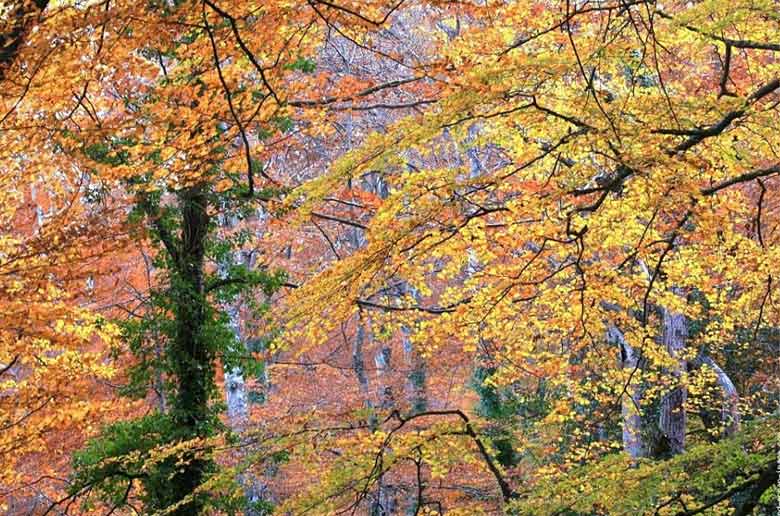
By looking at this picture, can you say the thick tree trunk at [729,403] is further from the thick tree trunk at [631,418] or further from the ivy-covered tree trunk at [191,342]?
the ivy-covered tree trunk at [191,342]

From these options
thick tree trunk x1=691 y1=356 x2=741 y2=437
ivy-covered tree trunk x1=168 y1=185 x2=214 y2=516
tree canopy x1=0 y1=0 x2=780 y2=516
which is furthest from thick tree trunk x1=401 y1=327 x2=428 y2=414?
ivy-covered tree trunk x1=168 y1=185 x2=214 y2=516

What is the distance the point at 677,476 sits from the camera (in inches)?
138

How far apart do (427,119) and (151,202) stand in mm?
3917

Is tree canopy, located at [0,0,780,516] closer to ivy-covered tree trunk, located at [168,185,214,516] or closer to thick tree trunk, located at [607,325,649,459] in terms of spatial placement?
ivy-covered tree trunk, located at [168,185,214,516]

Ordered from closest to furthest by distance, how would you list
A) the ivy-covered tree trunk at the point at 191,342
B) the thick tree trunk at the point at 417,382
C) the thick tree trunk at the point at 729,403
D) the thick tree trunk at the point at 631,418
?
the ivy-covered tree trunk at the point at 191,342 → the thick tree trunk at the point at 729,403 → the thick tree trunk at the point at 631,418 → the thick tree trunk at the point at 417,382

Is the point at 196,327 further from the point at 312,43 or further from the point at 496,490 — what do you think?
the point at 496,490

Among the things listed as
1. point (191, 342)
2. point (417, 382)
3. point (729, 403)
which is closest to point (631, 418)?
point (729, 403)

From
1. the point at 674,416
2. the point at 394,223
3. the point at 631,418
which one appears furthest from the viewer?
the point at 631,418

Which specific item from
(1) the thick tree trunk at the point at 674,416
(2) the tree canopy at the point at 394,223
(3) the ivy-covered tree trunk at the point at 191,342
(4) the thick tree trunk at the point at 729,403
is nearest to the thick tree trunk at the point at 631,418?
A: (2) the tree canopy at the point at 394,223

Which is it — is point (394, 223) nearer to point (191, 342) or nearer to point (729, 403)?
point (191, 342)

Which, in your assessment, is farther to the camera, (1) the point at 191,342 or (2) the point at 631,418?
(2) the point at 631,418

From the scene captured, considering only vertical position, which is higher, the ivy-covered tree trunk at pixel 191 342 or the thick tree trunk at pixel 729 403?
the ivy-covered tree trunk at pixel 191 342

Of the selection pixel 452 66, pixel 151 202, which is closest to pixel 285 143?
pixel 151 202

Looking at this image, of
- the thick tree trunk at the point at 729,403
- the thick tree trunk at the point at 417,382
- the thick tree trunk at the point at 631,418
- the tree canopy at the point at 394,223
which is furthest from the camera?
the thick tree trunk at the point at 417,382
